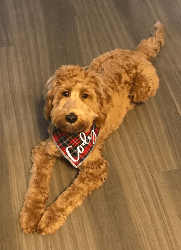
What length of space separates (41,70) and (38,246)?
1505mm

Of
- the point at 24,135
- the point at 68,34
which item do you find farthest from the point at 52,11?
the point at 24,135

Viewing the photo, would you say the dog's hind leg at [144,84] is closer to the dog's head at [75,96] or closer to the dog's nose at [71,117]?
the dog's head at [75,96]

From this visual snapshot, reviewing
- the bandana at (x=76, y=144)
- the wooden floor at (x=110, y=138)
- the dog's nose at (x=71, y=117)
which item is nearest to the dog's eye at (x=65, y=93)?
the dog's nose at (x=71, y=117)

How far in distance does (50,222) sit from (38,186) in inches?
10.1

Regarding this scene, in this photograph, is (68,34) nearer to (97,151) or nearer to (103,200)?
(97,151)

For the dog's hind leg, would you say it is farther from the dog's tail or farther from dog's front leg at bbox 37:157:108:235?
dog's front leg at bbox 37:157:108:235

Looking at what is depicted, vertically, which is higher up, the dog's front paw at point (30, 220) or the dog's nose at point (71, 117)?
the dog's nose at point (71, 117)

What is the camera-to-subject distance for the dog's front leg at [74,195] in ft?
5.49

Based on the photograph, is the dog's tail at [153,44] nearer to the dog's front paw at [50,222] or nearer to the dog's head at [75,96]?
the dog's head at [75,96]

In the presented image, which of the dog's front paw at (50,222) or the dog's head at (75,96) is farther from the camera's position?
the dog's front paw at (50,222)

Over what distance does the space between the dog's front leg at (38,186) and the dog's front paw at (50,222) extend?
0.12 feet

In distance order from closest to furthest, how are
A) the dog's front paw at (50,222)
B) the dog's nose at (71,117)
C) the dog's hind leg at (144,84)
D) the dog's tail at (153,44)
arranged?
the dog's nose at (71,117)
the dog's front paw at (50,222)
the dog's hind leg at (144,84)
the dog's tail at (153,44)

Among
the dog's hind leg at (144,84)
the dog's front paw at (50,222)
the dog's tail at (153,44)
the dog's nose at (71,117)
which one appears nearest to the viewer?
the dog's nose at (71,117)

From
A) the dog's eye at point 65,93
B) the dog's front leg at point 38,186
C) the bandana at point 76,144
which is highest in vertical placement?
the dog's eye at point 65,93
